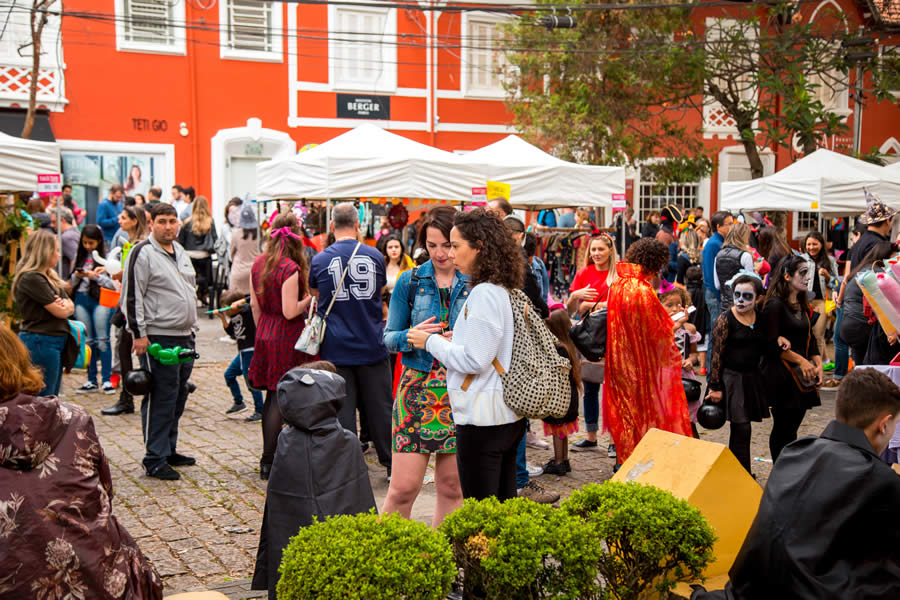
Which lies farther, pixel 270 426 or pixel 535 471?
pixel 535 471

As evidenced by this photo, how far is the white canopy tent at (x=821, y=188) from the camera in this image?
1271 centimetres

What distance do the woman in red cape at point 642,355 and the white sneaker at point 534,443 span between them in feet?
Answer: 5.50

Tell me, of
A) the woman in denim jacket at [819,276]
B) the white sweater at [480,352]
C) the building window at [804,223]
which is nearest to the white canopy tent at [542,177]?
the woman in denim jacket at [819,276]

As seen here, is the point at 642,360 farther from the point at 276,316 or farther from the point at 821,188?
the point at 821,188

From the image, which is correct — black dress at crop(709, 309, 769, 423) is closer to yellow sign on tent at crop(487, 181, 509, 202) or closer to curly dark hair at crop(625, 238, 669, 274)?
curly dark hair at crop(625, 238, 669, 274)

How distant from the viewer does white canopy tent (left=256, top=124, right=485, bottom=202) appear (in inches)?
413

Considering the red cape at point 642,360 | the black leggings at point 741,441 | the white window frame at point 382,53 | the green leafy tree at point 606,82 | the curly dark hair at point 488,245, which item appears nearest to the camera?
the curly dark hair at point 488,245

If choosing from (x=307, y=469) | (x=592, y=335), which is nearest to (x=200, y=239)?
(x=592, y=335)

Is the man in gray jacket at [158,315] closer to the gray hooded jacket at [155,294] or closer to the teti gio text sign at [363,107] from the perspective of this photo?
the gray hooded jacket at [155,294]

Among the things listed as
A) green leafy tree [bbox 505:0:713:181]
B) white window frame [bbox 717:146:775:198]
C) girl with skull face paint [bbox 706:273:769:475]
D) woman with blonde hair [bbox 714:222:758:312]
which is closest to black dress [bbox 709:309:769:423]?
girl with skull face paint [bbox 706:273:769:475]

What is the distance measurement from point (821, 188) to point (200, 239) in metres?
10.3

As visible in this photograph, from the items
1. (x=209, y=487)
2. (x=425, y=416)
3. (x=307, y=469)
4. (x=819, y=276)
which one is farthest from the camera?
(x=819, y=276)

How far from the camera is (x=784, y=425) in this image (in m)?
6.43

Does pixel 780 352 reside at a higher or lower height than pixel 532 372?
lower
